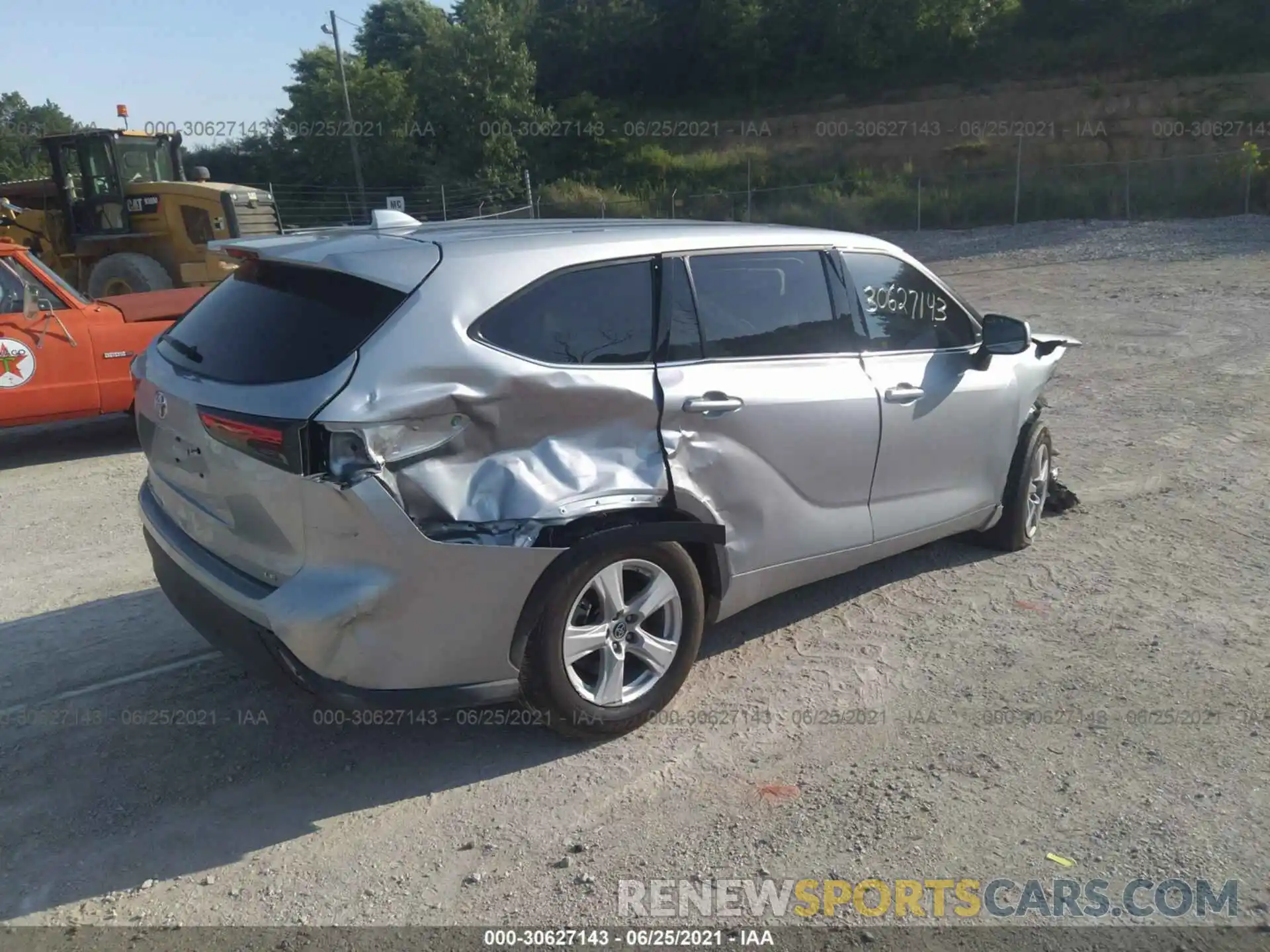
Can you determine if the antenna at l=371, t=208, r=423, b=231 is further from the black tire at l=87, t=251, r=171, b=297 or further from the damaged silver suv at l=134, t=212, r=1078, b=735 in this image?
the black tire at l=87, t=251, r=171, b=297

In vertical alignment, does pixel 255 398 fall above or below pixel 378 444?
above

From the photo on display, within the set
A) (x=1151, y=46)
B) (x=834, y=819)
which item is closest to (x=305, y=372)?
(x=834, y=819)

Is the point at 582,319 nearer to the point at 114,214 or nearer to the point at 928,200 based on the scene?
the point at 114,214

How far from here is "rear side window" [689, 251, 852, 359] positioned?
13.8ft

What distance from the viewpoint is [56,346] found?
8109 mm

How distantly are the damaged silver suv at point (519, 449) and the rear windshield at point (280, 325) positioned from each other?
12 millimetres

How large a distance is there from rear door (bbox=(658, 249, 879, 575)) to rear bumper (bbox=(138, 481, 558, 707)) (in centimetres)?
85

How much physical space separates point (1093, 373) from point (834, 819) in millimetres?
8039

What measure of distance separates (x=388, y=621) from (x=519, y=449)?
27.9 inches

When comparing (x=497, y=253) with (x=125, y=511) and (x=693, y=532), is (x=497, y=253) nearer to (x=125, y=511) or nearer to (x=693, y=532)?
(x=693, y=532)

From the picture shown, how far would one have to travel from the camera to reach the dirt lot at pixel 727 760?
10.5 ft

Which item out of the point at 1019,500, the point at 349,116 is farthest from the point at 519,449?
the point at 349,116

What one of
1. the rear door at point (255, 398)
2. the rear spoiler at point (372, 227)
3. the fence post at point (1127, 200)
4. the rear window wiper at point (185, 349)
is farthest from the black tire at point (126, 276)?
the fence post at point (1127, 200)

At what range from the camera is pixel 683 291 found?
4.14 m
